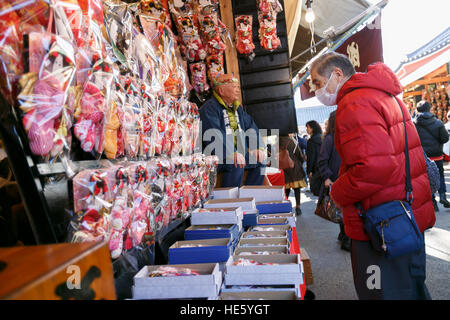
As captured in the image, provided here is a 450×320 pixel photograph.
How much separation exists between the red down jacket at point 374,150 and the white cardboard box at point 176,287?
2.72ft

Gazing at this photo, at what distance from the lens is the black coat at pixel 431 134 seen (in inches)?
191

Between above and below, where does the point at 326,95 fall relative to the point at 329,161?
above

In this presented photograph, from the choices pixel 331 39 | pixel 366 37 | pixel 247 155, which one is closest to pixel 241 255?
pixel 247 155

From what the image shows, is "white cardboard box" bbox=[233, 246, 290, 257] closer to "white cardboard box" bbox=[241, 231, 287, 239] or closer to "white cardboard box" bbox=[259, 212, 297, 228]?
"white cardboard box" bbox=[241, 231, 287, 239]

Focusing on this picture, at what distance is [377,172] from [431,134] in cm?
424

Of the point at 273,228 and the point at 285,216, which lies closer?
the point at 273,228

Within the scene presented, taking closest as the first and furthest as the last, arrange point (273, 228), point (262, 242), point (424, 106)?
point (262, 242), point (273, 228), point (424, 106)

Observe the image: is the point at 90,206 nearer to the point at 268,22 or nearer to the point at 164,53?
the point at 164,53

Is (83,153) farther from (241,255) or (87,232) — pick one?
(241,255)

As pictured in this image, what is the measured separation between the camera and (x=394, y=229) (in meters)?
1.47

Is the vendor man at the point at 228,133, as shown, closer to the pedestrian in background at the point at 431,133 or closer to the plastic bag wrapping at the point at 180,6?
the plastic bag wrapping at the point at 180,6

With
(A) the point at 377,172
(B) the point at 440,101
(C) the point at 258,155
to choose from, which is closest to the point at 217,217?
(A) the point at 377,172

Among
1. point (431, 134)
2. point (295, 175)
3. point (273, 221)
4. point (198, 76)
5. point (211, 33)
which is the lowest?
point (295, 175)
